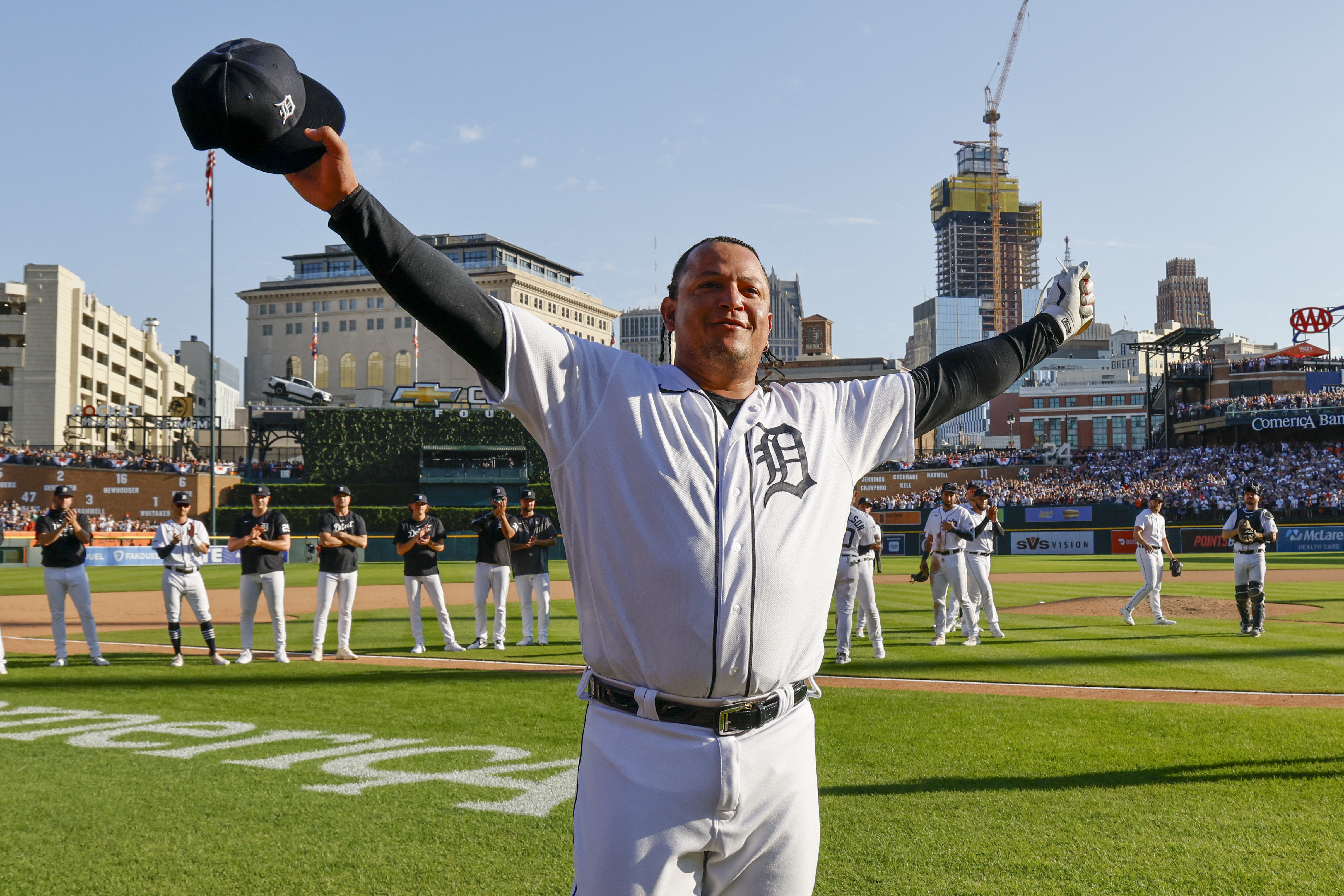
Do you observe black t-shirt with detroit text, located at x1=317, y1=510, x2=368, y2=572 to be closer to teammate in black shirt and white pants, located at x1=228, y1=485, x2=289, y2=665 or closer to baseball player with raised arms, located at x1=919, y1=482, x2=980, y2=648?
teammate in black shirt and white pants, located at x1=228, y1=485, x2=289, y2=665

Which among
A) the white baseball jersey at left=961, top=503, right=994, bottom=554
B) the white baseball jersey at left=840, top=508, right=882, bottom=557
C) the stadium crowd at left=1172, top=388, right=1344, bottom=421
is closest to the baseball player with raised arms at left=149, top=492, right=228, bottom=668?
the white baseball jersey at left=840, top=508, right=882, bottom=557

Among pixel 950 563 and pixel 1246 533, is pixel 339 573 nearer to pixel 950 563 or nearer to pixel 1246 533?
pixel 950 563

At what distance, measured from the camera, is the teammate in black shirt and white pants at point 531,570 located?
14.5 metres

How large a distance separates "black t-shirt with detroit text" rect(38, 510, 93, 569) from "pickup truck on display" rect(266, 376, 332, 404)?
171 feet

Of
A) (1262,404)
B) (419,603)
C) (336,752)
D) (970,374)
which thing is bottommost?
(336,752)

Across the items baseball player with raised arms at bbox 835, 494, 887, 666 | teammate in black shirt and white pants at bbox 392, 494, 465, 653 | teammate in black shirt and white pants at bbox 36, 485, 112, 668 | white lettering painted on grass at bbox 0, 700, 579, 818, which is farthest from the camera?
teammate in black shirt and white pants at bbox 392, 494, 465, 653

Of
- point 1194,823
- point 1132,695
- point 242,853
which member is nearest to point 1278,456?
point 1132,695

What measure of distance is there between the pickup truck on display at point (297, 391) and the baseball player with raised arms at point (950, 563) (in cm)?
5557

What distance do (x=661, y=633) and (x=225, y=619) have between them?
1830 cm

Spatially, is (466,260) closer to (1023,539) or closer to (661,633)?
(1023,539)

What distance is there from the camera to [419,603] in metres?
13.8

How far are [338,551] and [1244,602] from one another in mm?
13592

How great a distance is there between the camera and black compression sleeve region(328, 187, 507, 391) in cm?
220

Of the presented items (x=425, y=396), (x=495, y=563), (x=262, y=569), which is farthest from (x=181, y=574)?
(x=425, y=396)
